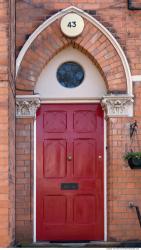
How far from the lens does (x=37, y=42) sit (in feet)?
31.3

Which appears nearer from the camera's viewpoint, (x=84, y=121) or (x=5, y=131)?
(x=5, y=131)

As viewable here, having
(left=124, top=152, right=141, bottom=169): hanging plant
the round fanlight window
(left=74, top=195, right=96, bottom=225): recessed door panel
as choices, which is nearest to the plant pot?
(left=124, top=152, right=141, bottom=169): hanging plant

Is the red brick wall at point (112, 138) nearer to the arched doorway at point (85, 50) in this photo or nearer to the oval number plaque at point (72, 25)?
the arched doorway at point (85, 50)

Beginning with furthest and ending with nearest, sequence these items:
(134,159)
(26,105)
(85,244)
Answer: (26,105) < (85,244) < (134,159)

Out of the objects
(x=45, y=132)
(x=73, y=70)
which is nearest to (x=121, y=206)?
(x=45, y=132)

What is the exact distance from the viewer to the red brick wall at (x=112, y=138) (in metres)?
9.31

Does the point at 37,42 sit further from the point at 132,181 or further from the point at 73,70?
the point at 132,181

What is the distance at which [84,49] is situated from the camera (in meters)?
9.58

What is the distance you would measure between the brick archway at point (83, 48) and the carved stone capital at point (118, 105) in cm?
12

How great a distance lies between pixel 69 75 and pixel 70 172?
5.02 ft

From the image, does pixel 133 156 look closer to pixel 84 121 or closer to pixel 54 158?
pixel 84 121

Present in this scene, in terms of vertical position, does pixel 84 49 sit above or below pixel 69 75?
above

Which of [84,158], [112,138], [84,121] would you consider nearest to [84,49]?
[84,121]

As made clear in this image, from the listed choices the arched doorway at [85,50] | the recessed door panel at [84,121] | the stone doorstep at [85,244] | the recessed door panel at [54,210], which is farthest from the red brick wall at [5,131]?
the recessed door panel at [84,121]
